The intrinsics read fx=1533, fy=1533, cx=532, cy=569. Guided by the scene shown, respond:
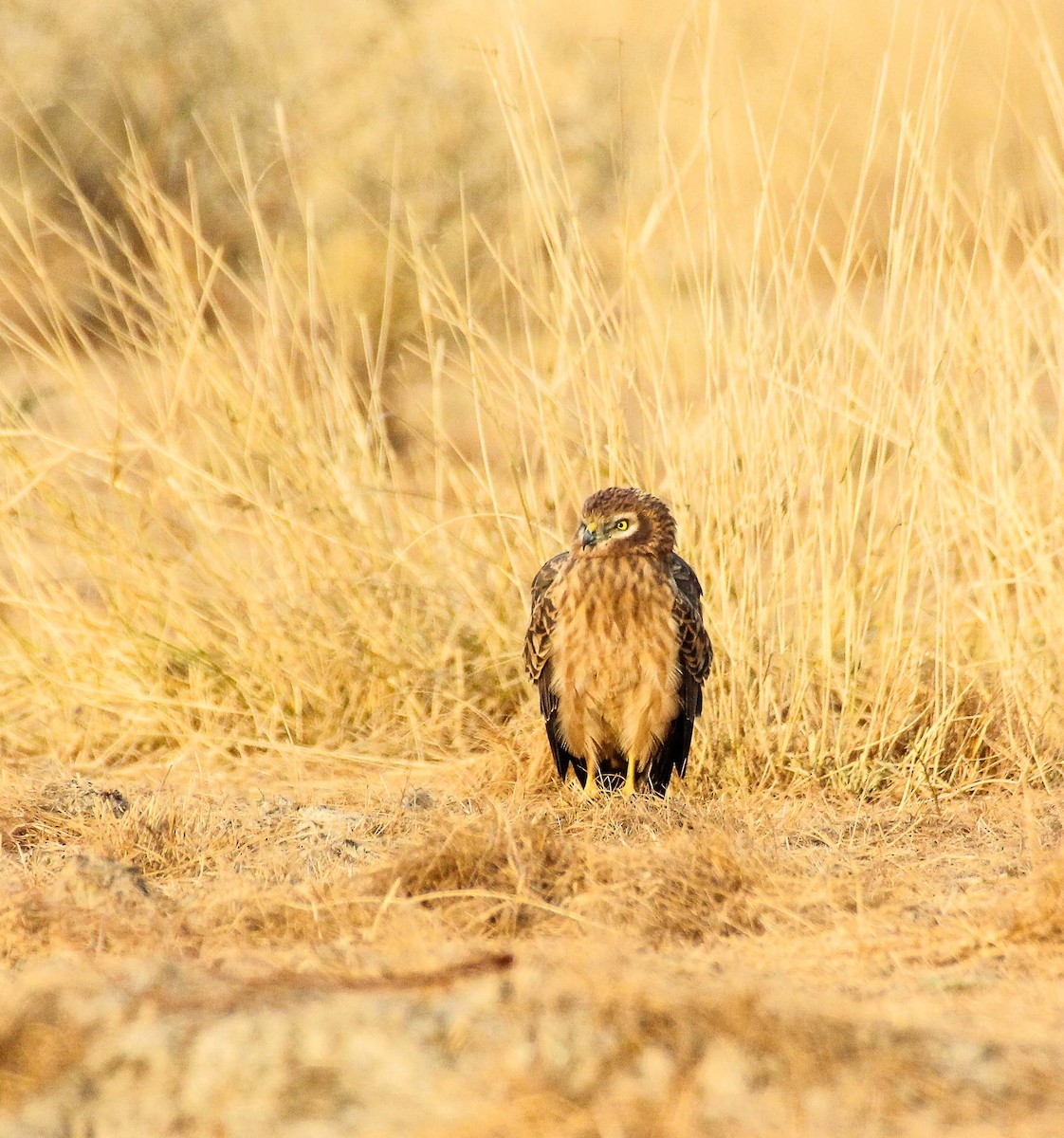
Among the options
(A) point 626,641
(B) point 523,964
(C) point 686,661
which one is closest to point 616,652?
(A) point 626,641

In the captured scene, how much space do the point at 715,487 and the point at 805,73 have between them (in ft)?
17.2

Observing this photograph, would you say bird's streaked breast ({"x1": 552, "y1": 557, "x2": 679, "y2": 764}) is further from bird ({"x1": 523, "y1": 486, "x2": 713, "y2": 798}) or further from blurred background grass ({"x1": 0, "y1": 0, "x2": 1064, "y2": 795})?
blurred background grass ({"x1": 0, "y1": 0, "x2": 1064, "y2": 795})

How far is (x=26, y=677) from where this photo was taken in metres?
4.82

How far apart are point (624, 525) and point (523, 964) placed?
5.91ft

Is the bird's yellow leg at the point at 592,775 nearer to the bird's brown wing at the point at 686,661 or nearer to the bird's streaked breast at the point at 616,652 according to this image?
the bird's streaked breast at the point at 616,652

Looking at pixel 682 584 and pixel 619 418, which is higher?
pixel 619 418

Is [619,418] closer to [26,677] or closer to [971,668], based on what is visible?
[971,668]

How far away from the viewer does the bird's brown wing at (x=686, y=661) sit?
146 inches

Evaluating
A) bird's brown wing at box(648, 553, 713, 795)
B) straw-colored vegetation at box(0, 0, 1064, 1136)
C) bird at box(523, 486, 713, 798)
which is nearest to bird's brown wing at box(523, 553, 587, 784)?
bird at box(523, 486, 713, 798)

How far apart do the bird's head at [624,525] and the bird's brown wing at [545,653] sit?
0.20 metres

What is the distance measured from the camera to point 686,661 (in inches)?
147

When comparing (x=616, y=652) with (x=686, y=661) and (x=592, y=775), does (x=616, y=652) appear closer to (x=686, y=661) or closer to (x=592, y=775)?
(x=686, y=661)

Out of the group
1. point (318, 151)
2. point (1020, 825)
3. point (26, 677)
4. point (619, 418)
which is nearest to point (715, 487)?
point (619, 418)

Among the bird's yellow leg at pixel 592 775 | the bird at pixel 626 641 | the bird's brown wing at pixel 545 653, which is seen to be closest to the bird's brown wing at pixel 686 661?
the bird at pixel 626 641
